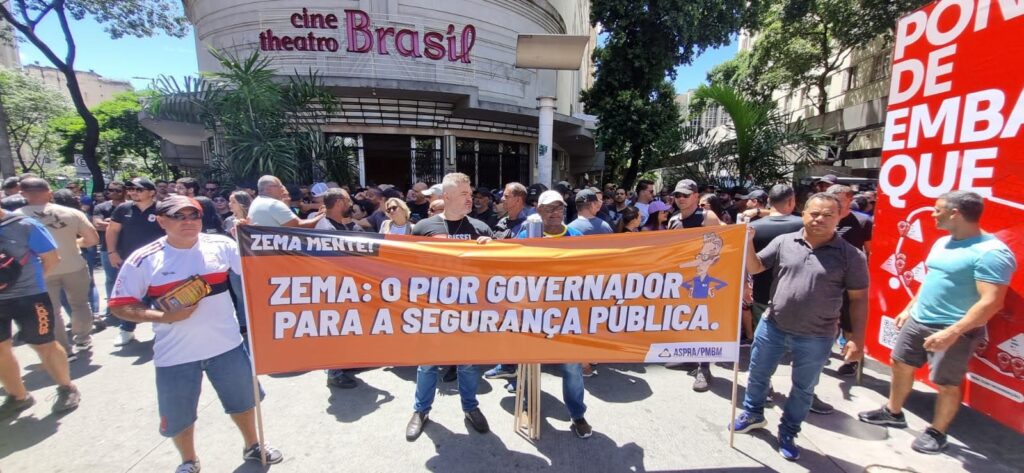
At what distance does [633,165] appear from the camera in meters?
15.0

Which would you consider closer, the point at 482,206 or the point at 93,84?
the point at 482,206

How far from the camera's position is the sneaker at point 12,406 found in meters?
3.27

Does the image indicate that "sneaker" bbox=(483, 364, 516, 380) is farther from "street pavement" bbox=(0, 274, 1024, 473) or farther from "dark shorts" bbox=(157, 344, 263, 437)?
"dark shorts" bbox=(157, 344, 263, 437)

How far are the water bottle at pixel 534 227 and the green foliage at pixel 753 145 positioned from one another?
20.5ft

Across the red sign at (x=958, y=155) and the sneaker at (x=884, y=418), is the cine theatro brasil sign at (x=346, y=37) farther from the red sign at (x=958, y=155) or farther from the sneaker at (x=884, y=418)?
the sneaker at (x=884, y=418)

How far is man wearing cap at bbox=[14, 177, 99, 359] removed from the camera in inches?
161

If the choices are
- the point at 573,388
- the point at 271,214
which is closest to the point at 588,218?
the point at 573,388

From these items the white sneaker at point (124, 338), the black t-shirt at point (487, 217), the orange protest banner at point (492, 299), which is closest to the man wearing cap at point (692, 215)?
the orange protest banner at point (492, 299)

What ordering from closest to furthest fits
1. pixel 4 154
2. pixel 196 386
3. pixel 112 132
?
pixel 196 386
pixel 4 154
pixel 112 132

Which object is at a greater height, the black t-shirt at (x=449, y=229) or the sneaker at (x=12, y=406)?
the black t-shirt at (x=449, y=229)

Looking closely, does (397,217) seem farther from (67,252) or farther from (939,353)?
(939,353)

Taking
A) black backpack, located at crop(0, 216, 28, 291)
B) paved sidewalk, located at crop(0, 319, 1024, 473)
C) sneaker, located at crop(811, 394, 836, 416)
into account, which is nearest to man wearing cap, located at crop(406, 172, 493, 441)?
paved sidewalk, located at crop(0, 319, 1024, 473)

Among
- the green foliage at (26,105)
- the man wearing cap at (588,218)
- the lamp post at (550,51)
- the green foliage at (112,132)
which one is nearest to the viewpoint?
the man wearing cap at (588,218)

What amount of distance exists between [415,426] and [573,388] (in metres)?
1.17
